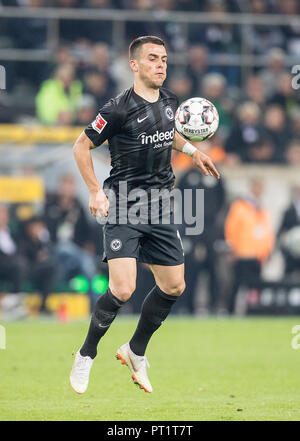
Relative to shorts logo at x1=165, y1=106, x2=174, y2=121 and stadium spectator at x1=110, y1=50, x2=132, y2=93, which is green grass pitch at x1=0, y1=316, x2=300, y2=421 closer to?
shorts logo at x1=165, y1=106, x2=174, y2=121

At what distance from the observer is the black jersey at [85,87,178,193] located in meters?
7.91

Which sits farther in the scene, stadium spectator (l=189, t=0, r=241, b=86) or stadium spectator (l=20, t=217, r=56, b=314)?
stadium spectator (l=189, t=0, r=241, b=86)

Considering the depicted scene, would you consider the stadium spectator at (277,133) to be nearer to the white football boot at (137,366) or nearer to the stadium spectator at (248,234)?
the stadium spectator at (248,234)

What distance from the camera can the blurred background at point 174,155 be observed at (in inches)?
609

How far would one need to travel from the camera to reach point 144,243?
8180 mm

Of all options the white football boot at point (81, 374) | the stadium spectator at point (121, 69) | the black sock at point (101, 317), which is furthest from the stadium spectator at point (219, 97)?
the white football boot at point (81, 374)

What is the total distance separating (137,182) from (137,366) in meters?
1.49

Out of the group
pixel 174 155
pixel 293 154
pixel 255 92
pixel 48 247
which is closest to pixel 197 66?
pixel 255 92

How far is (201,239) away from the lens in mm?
15898

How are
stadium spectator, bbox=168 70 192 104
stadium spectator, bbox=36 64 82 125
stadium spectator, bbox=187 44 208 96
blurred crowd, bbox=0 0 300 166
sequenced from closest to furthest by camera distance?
stadium spectator, bbox=36 64 82 125, blurred crowd, bbox=0 0 300 166, stadium spectator, bbox=168 70 192 104, stadium spectator, bbox=187 44 208 96

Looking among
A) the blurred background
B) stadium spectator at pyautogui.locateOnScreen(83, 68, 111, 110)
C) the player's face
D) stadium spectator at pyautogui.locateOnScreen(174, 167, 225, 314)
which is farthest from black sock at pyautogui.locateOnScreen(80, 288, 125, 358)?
stadium spectator at pyautogui.locateOnScreen(83, 68, 111, 110)

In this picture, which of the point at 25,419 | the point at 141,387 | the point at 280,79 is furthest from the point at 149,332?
the point at 280,79

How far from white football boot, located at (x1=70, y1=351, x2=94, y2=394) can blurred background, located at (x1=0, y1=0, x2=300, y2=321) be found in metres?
6.87

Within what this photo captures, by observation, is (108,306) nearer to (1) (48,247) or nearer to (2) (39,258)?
(2) (39,258)
